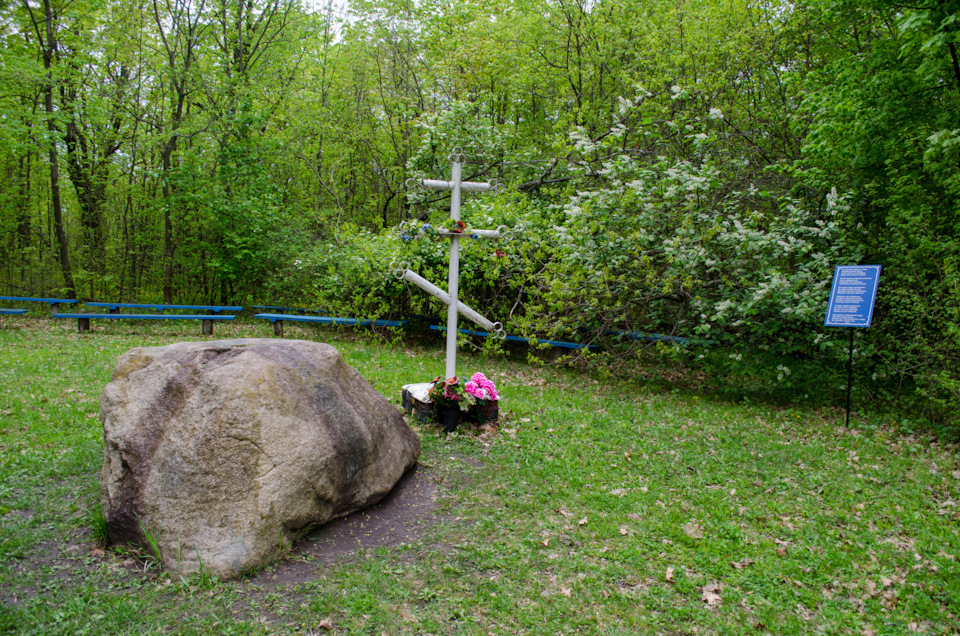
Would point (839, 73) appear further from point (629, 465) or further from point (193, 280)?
point (193, 280)

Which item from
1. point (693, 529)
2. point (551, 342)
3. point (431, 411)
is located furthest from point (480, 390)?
point (551, 342)

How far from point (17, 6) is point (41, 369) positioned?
10526 millimetres

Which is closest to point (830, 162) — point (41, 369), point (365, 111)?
point (41, 369)

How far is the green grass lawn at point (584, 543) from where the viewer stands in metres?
3.09

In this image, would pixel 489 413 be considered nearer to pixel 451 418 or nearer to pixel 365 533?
pixel 451 418

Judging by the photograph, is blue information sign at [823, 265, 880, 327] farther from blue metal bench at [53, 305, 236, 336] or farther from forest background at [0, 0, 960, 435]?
blue metal bench at [53, 305, 236, 336]

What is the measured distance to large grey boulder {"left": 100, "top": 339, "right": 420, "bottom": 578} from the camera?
11.1ft

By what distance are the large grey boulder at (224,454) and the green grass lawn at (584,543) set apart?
252 mm

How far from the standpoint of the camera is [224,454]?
349 centimetres

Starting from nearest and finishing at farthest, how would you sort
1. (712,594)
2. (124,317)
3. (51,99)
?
(712,594), (124,317), (51,99)

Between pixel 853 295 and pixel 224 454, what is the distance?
280 inches

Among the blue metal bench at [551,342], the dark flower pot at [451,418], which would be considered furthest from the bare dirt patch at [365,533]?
the blue metal bench at [551,342]

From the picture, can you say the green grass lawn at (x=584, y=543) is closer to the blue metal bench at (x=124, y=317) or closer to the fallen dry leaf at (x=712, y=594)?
the fallen dry leaf at (x=712, y=594)

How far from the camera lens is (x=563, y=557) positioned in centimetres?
378
